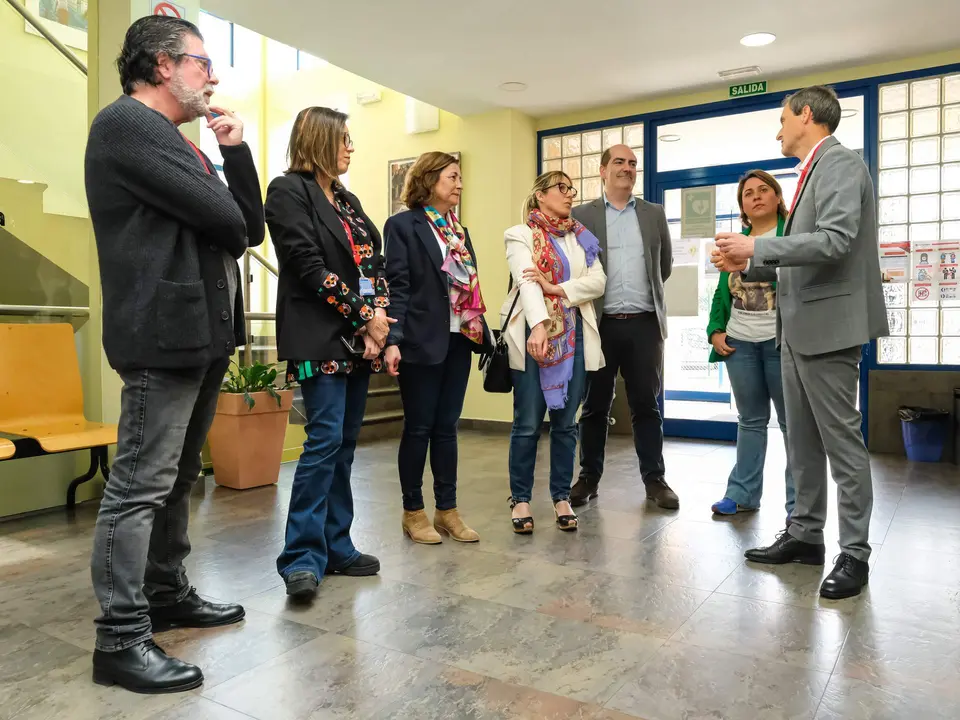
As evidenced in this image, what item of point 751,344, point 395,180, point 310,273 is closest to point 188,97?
point 310,273

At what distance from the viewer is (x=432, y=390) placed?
275 cm

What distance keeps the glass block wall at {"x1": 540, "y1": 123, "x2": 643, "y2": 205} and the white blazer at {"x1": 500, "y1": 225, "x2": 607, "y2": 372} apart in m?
3.37

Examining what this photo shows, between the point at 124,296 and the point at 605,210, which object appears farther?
the point at 605,210

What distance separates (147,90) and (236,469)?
8.38 ft

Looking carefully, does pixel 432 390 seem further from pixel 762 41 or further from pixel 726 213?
pixel 726 213

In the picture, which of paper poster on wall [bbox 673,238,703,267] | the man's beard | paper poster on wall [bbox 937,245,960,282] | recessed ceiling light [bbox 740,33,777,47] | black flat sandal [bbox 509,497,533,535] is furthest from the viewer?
paper poster on wall [bbox 673,238,703,267]

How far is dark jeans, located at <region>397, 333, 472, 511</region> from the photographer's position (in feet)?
8.99

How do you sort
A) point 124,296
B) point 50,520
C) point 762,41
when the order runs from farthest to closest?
point 762,41 < point 50,520 < point 124,296

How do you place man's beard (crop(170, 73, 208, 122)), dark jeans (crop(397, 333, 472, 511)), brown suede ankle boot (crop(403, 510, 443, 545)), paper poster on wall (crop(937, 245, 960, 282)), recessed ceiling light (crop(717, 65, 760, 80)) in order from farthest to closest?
recessed ceiling light (crop(717, 65, 760, 80)) < paper poster on wall (crop(937, 245, 960, 282)) < brown suede ankle boot (crop(403, 510, 443, 545)) < dark jeans (crop(397, 333, 472, 511)) < man's beard (crop(170, 73, 208, 122))

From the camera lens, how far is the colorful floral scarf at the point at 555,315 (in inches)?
117

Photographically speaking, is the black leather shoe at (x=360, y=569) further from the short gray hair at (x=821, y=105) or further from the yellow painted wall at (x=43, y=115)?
the yellow painted wall at (x=43, y=115)

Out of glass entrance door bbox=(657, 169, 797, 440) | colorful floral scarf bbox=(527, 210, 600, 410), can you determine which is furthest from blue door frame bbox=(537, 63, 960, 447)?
colorful floral scarf bbox=(527, 210, 600, 410)

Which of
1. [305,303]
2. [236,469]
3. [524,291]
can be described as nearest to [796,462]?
[524,291]

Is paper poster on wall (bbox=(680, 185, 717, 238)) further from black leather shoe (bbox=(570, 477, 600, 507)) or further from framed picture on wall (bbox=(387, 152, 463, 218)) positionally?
black leather shoe (bbox=(570, 477, 600, 507))
